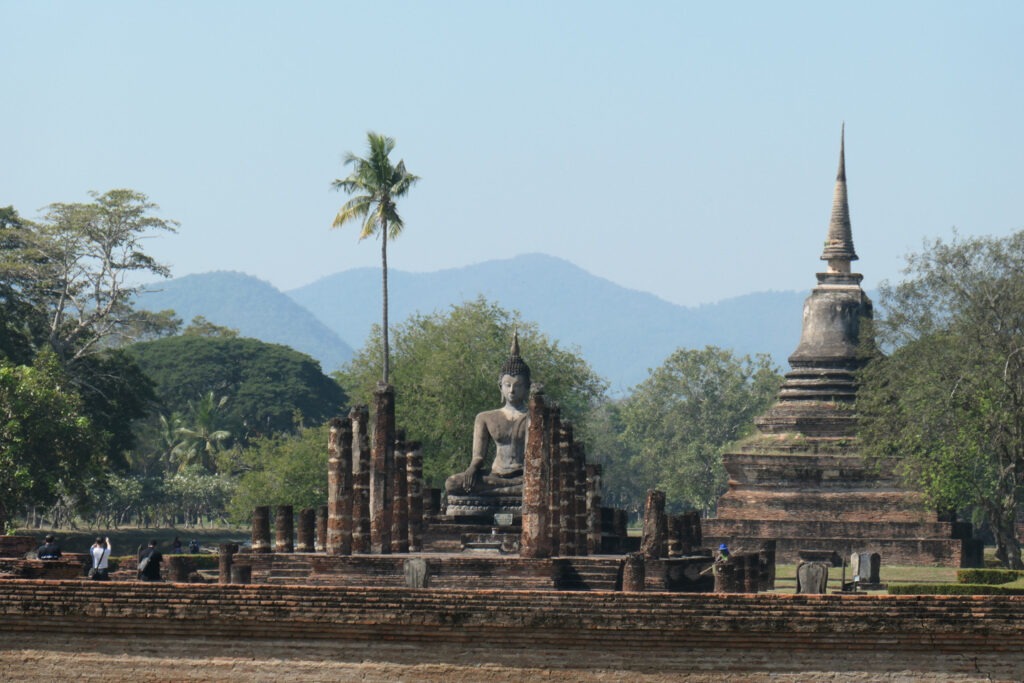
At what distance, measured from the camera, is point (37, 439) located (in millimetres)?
55250

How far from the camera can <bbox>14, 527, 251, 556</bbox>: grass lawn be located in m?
69.8

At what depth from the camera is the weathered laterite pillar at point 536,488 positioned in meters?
34.4

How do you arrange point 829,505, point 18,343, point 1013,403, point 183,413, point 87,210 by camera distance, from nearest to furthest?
point 1013,403 → point 829,505 → point 18,343 → point 87,210 → point 183,413

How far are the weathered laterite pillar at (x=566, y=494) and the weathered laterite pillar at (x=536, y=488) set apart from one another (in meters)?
3.67

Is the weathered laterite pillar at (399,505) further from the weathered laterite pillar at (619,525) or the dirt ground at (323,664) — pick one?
the dirt ground at (323,664)

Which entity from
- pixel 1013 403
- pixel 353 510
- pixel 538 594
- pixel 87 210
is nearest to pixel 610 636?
pixel 538 594

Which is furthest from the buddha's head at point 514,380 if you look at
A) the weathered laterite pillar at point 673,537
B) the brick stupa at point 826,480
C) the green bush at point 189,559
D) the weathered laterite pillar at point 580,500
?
the brick stupa at point 826,480

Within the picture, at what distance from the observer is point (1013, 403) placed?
52.5 metres

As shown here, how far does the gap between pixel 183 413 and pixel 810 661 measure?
92.2 m

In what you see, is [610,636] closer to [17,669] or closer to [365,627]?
[365,627]

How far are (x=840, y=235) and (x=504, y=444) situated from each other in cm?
2164

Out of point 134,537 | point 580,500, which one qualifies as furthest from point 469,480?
point 134,537

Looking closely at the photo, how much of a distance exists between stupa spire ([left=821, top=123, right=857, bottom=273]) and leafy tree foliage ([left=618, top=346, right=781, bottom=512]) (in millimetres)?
38959

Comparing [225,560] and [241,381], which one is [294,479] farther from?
[241,381]
